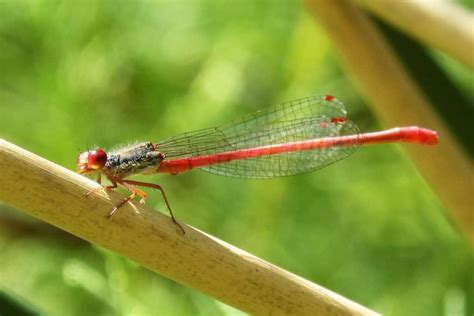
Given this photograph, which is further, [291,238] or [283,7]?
[283,7]

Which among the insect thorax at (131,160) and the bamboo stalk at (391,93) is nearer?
the insect thorax at (131,160)

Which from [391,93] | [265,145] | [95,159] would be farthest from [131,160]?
[391,93]

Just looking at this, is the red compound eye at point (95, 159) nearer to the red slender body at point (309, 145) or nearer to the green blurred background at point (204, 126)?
the red slender body at point (309, 145)

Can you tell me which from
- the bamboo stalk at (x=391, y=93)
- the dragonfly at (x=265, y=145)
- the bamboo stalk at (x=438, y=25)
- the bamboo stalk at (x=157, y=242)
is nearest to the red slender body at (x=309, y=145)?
the dragonfly at (x=265, y=145)

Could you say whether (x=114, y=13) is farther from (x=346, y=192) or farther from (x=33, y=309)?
(x=33, y=309)

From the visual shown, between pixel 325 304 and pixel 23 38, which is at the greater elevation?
pixel 23 38

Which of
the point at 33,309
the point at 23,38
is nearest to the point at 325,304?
the point at 33,309
